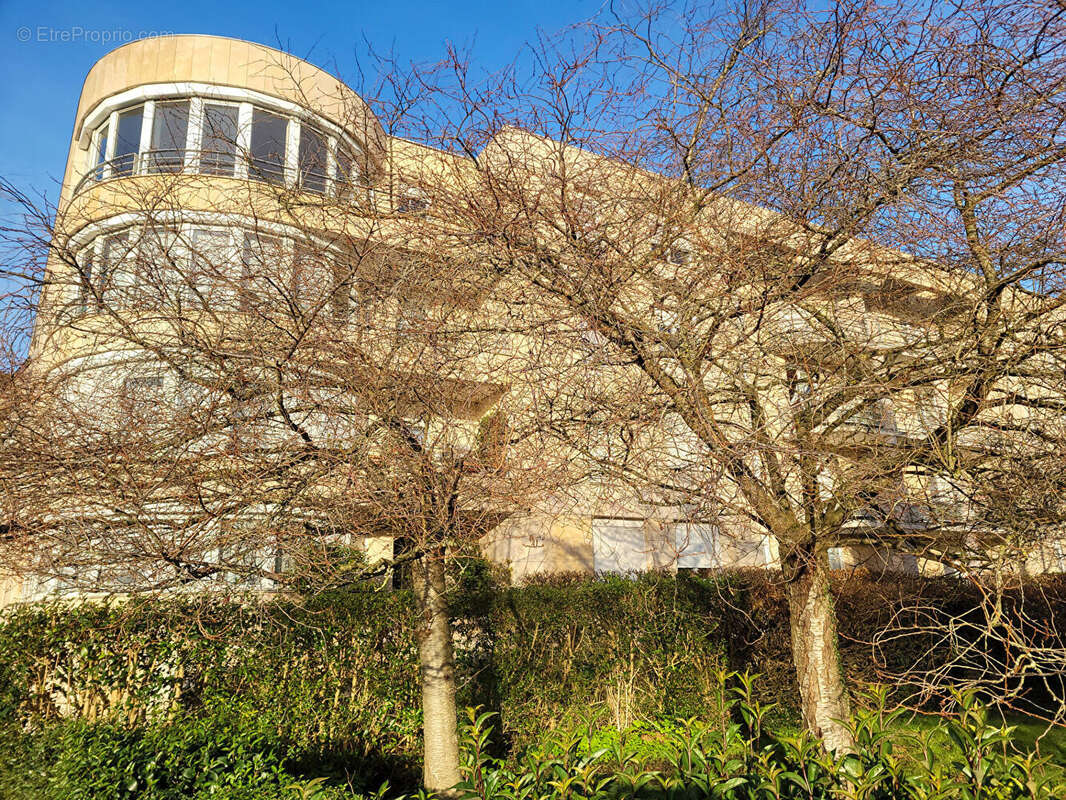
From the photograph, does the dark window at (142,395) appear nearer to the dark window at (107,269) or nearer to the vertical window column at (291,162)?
the dark window at (107,269)

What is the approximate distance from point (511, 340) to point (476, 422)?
72 centimetres

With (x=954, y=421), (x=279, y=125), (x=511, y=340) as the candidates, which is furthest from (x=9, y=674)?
(x=279, y=125)

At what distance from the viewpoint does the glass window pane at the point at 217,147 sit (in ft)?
16.2

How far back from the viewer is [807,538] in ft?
17.1

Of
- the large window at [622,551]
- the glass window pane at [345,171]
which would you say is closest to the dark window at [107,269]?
the glass window pane at [345,171]

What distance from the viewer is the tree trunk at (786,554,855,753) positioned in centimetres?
529

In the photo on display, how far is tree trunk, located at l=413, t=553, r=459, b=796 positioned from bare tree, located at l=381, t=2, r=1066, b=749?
1.80 metres

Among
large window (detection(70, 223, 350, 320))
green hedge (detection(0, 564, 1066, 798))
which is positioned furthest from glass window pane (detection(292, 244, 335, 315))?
green hedge (detection(0, 564, 1066, 798))

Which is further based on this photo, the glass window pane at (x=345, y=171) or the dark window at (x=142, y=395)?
the glass window pane at (x=345, y=171)

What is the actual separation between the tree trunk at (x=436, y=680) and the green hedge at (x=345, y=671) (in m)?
0.92

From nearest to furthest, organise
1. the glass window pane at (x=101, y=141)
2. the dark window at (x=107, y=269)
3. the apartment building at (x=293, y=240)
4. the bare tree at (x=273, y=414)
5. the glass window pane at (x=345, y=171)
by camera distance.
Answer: the bare tree at (x=273, y=414) → the dark window at (x=107, y=269) → the apartment building at (x=293, y=240) → the glass window pane at (x=345, y=171) → the glass window pane at (x=101, y=141)

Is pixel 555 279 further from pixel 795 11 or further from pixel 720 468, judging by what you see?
pixel 795 11

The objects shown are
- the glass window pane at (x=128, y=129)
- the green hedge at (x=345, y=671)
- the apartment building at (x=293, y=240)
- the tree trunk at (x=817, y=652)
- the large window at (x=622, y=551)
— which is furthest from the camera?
the glass window pane at (x=128, y=129)

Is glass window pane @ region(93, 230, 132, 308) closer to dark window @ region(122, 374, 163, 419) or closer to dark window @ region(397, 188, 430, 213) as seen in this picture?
dark window @ region(122, 374, 163, 419)
